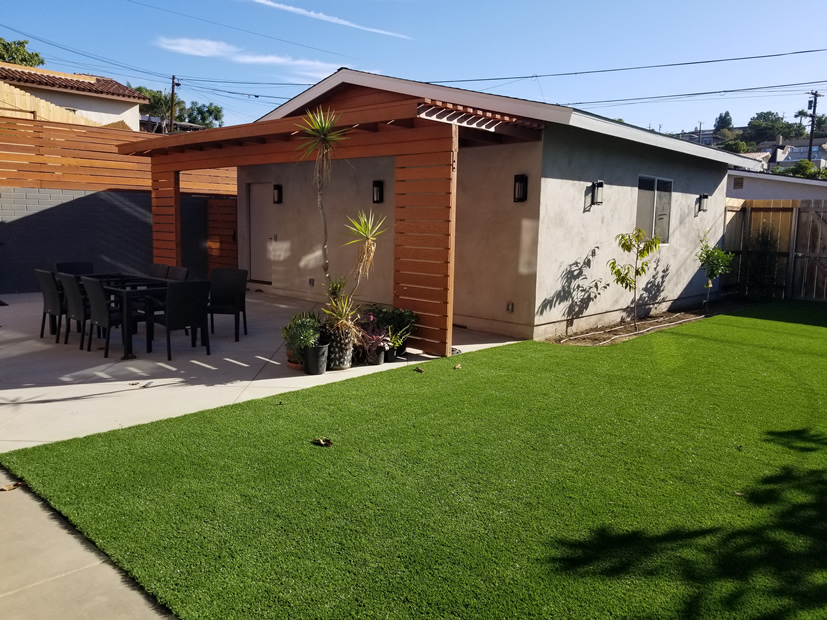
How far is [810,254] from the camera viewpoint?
13.2 metres

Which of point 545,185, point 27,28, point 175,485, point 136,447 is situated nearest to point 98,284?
point 136,447

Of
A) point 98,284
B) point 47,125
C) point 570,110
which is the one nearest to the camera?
point 98,284

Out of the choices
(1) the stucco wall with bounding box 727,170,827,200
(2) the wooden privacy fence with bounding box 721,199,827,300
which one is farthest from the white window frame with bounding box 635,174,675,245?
(1) the stucco wall with bounding box 727,170,827,200

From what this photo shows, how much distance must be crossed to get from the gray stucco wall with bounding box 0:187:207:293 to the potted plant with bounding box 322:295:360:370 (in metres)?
8.58

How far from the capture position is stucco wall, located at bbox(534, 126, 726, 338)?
852 cm

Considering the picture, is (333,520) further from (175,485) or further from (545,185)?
(545,185)

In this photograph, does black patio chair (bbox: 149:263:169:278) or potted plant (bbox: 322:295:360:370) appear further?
black patio chair (bbox: 149:263:169:278)

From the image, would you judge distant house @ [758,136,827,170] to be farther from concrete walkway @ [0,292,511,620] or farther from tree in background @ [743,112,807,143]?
concrete walkway @ [0,292,511,620]

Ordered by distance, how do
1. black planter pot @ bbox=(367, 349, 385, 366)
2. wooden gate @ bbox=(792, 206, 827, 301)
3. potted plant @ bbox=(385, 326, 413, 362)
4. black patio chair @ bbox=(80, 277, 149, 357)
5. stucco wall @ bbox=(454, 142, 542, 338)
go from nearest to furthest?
black patio chair @ bbox=(80, 277, 149, 357) → black planter pot @ bbox=(367, 349, 385, 366) → potted plant @ bbox=(385, 326, 413, 362) → stucco wall @ bbox=(454, 142, 542, 338) → wooden gate @ bbox=(792, 206, 827, 301)

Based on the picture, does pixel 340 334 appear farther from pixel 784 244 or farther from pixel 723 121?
pixel 723 121

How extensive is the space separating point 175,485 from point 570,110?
611 cm

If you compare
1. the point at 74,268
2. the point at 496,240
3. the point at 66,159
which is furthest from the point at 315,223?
the point at 66,159

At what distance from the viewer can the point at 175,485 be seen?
382 cm

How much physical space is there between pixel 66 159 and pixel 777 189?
17.9 metres
